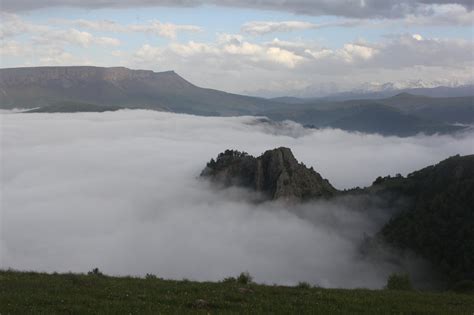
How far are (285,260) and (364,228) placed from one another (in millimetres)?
31189

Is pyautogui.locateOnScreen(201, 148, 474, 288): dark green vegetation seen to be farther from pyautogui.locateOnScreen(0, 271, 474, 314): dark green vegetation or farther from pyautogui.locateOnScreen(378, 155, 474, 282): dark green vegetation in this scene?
pyautogui.locateOnScreen(0, 271, 474, 314): dark green vegetation

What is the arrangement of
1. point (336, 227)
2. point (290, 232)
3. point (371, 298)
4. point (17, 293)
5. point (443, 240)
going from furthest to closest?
1. point (290, 232)
2. point (336, 227)
3. point (443, 240)
4. point (371, 298)
5. point (17, 293)

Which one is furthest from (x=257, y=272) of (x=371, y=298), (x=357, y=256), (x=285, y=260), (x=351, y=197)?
(x=371, y=298)

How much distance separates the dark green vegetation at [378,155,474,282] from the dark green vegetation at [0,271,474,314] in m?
82.9

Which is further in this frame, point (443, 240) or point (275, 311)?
point (443, 240)

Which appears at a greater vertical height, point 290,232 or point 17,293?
point 17,293

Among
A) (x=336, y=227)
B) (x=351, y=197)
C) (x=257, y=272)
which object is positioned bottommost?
(x=257, y=272)

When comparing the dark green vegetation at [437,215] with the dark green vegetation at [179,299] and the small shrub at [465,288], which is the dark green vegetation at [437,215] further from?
the dark green vegetation at [179,299]

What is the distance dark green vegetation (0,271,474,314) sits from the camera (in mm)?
21611

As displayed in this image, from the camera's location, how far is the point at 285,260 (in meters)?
180

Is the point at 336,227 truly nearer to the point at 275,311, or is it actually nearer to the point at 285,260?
the point at 285,260

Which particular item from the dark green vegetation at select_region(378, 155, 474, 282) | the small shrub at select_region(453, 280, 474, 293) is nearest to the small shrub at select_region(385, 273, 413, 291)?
the small shrub at select_region(453, 280, 474, 293)

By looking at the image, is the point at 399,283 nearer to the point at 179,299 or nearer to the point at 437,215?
the point at 179,299

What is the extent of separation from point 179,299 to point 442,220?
392ft
